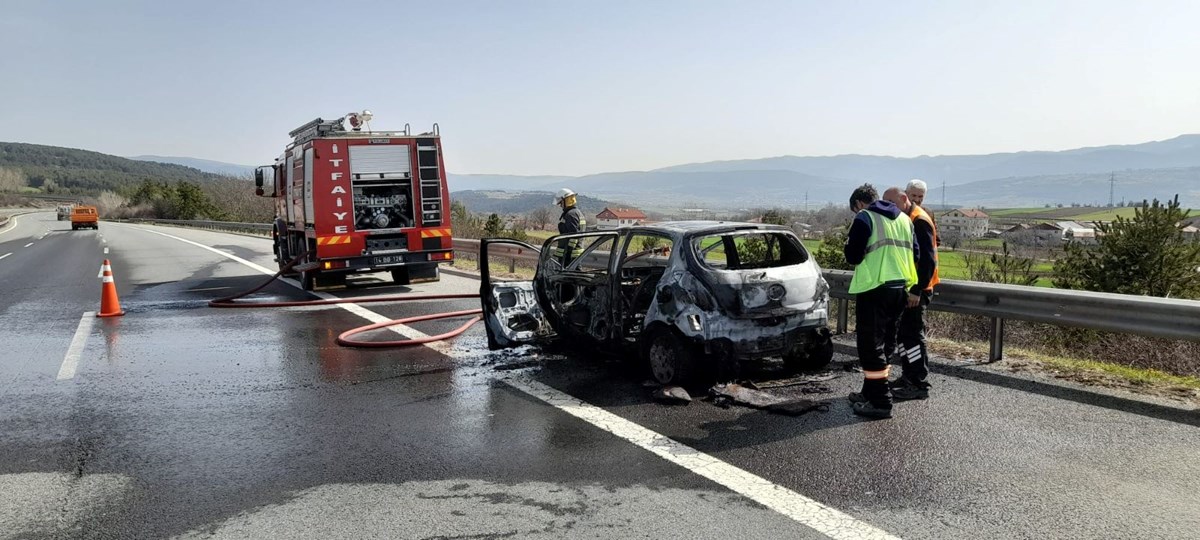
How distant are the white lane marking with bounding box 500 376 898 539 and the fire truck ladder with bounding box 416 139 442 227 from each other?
8481 mm

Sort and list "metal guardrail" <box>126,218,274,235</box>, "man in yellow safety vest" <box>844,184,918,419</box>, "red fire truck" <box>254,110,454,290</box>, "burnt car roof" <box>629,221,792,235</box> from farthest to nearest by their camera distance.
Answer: "metal guardrail" <box>126,218,274,235</box>
"red fire truck" <box>254,110,454,290</box>
"burnt car roof" <box>629,221,792,235</box>
"man in yellow safety vest" <box>844,184,918,419</box>

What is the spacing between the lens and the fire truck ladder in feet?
44.8

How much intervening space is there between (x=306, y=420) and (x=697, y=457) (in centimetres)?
282

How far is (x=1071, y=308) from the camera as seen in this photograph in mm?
6309

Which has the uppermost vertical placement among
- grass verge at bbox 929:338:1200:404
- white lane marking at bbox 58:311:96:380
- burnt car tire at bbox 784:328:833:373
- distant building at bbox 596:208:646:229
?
distant building at bbox 596:208:646:229

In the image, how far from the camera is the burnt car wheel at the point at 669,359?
5.90 metres

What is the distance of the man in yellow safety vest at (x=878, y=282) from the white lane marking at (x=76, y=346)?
678cm

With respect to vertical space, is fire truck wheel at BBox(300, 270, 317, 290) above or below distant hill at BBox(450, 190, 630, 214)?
below

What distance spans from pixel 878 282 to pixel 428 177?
9898 mm

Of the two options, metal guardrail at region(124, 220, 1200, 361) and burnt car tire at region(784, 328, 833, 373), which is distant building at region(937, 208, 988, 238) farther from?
burnt car tire at region(784, 328, 833, 373)

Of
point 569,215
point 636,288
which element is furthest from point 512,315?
point 569,215

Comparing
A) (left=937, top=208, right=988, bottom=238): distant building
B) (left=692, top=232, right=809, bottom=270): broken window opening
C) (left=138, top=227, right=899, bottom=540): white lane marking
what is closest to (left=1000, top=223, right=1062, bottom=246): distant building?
(left=937, top=208, right=988, bottom=238): distant building

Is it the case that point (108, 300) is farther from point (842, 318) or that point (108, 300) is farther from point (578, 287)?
point (842, 318)

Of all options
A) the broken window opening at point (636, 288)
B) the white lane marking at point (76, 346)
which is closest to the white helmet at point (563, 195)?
the broken window opening at point (636, 288)
